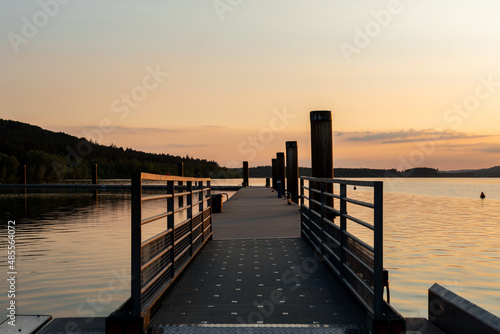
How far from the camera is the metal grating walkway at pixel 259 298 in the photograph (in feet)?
14.5

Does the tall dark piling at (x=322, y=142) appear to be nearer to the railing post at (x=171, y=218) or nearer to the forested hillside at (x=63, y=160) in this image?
the railing post at (x=171, y=218)

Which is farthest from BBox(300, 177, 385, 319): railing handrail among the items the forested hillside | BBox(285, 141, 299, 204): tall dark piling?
the forested hillside

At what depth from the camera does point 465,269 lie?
36.5ft

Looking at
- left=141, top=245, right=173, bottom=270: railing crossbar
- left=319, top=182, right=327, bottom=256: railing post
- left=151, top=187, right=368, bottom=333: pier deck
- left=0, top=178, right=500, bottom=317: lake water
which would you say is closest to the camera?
left=141, top=245, right=173, bottom=270: railing crossbar

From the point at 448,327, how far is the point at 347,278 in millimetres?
1489

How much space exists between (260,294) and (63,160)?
95204 millimetres

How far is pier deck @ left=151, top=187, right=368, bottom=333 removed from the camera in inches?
178

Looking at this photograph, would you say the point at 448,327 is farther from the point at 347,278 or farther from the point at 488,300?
the point at 488,300

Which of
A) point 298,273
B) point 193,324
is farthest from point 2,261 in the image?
point 193,324

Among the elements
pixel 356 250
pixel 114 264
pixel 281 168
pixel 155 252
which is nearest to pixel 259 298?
pixel 356 250

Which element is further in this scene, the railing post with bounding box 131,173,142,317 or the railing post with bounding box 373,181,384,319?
the railing post with bounding box 373,181,384,319

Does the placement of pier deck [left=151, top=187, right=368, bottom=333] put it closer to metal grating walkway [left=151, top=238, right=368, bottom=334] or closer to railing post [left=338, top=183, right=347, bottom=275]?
metal grating walkway [left=151, top=238, right=368, bottom=334]

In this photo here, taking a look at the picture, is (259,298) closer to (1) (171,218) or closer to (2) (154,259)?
(1) (171,218)

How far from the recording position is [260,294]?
18.4ft
